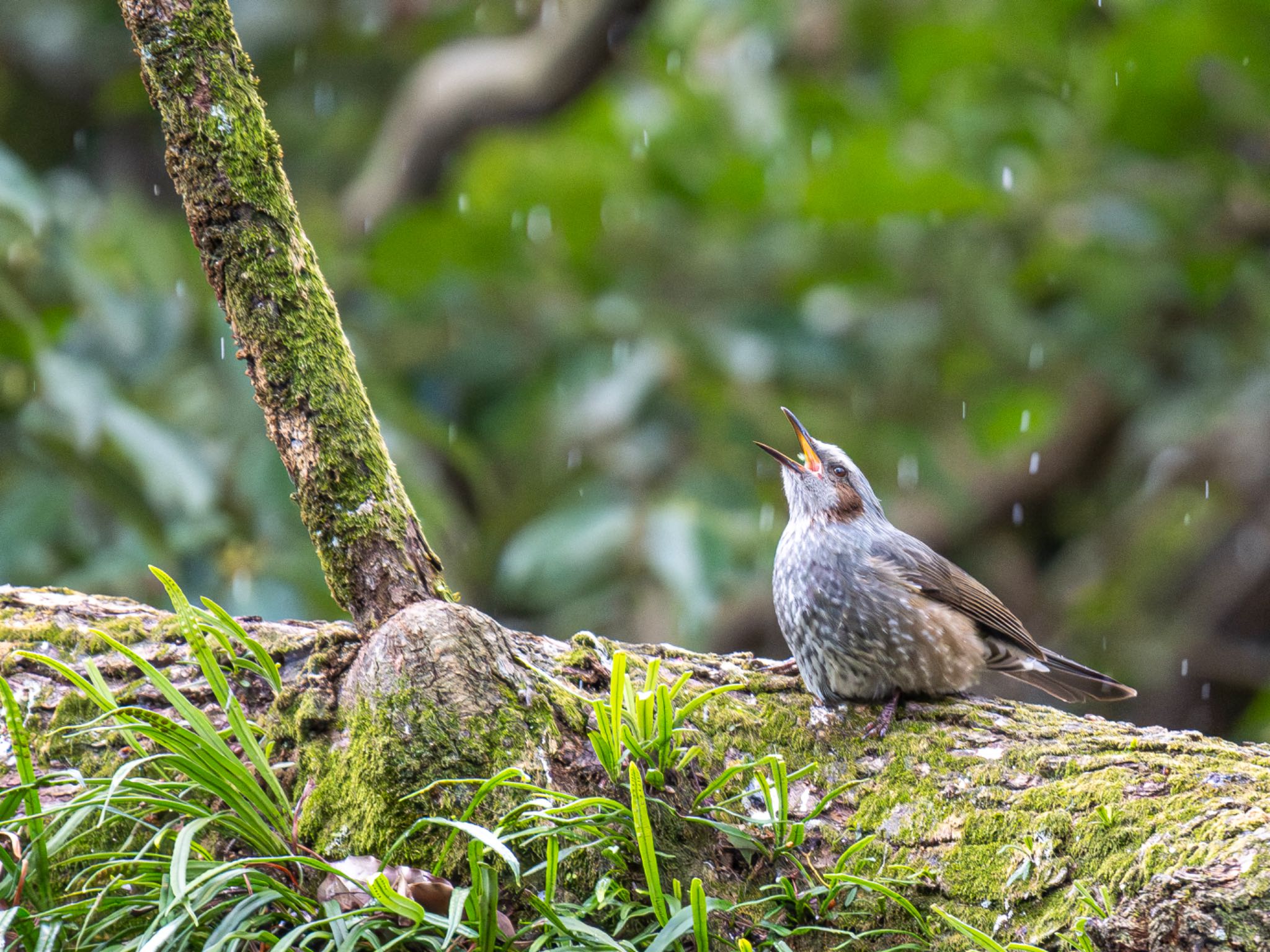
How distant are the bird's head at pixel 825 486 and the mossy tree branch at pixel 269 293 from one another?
169 centimetres

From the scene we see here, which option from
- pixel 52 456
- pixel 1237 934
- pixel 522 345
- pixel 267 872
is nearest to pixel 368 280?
pixel 522 345

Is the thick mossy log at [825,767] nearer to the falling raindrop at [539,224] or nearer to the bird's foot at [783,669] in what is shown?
the bird's foot at [783,669]

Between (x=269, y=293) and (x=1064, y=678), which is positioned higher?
(x=269, y=293)

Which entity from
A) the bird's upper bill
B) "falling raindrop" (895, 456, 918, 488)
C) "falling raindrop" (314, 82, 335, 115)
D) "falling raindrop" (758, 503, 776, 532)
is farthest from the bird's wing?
"falling raindrop" (314, 82, 335, 115)

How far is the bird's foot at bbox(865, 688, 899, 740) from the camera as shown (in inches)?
98.5

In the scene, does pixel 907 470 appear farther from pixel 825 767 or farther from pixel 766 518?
pixel 825 767

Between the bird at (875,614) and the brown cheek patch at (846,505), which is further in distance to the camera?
the brown cheek patch at (846,505)

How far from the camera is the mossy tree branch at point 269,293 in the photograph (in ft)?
7.25

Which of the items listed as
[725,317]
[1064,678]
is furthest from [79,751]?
[725,317]

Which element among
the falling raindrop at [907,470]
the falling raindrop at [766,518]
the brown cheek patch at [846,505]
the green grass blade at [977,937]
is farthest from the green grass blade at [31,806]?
the falling raindrop at [907,470]

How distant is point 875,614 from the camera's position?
3096mm

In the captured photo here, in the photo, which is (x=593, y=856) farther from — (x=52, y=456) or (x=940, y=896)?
(x=52, y=456)

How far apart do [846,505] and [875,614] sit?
72 centimetres

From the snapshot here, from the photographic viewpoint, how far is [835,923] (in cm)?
194
